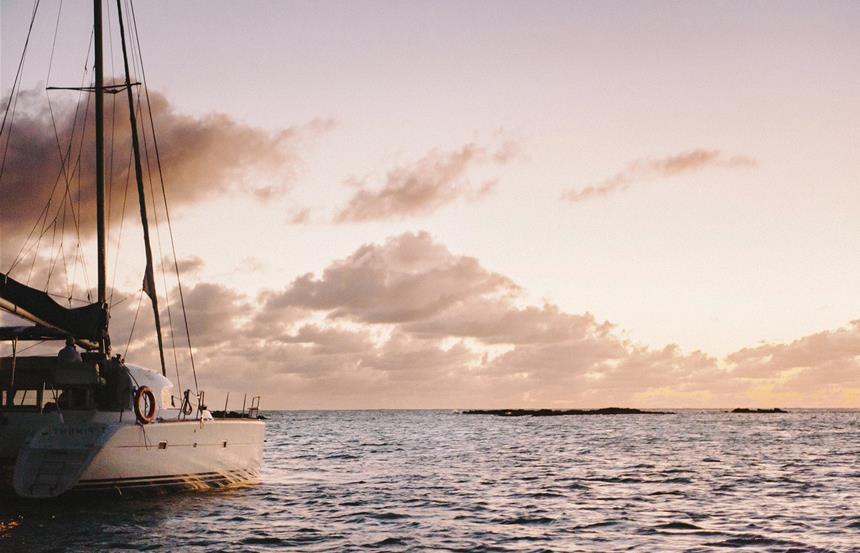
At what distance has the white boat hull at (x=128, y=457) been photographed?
64.0 feet

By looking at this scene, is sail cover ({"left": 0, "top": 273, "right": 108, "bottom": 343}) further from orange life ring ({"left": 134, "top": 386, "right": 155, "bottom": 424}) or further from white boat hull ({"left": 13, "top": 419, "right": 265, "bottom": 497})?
white boat hull ({"left": 13, "top": 419, "right": 265, "bottom": 497})

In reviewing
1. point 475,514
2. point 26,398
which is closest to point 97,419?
point 26,398

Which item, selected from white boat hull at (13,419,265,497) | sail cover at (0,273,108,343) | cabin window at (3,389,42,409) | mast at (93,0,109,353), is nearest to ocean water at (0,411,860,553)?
white boat hull at (13,419,265,497)

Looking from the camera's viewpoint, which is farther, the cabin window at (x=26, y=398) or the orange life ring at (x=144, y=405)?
the cabin window at (x=26, y=398)

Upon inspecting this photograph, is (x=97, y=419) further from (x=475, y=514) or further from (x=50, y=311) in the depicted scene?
(x=475, y=514)

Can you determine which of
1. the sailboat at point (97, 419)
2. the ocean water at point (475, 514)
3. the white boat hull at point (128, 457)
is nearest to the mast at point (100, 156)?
the sailboat at point (97, 419)

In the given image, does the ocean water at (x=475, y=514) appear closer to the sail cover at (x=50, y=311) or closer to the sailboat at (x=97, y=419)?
the sailboat at (x=97, y=419)

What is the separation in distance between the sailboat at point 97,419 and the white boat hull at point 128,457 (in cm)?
2

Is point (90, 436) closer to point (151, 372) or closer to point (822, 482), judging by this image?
point (151, 372)

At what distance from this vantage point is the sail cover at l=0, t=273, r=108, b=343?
1962 cm

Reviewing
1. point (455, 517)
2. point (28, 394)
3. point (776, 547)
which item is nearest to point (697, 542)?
point (776, 547)

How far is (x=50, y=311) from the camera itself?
2080 centimetres

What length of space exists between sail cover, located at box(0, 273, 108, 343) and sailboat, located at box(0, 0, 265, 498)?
25 millimetres

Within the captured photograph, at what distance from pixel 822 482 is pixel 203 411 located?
75.4 feet
